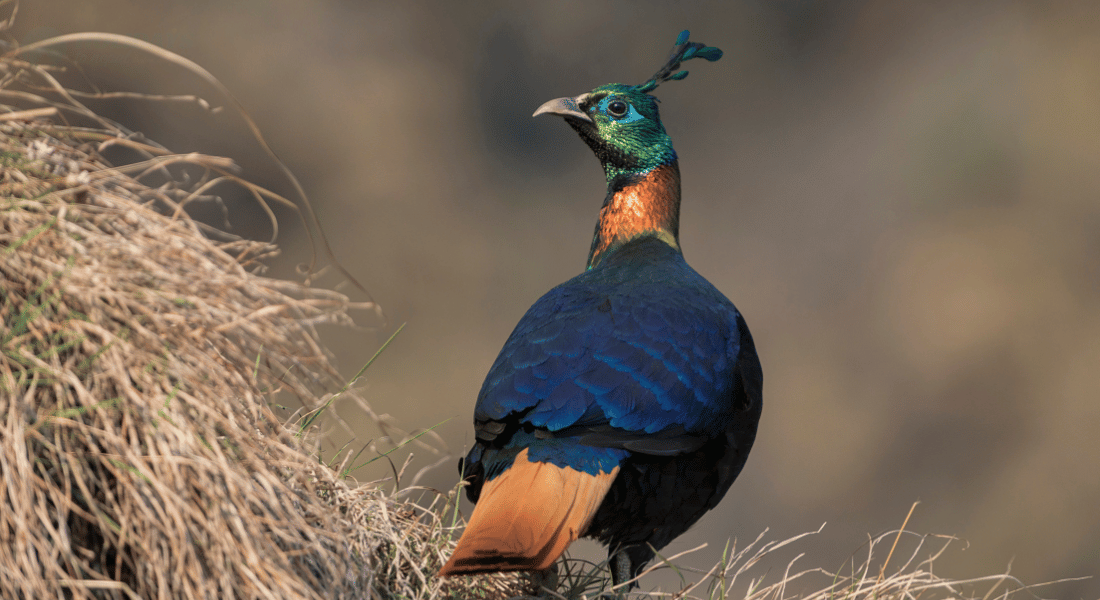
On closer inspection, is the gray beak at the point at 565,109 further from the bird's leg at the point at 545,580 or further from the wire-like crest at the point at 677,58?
the bird's leg at the point at 545,580

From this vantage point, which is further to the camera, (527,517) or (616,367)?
(616,367)

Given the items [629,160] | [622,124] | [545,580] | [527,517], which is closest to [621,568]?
[545,580]

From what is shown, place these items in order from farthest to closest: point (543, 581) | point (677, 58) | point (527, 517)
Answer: point (677, 58)
point (543, 581)
point (527, 517)

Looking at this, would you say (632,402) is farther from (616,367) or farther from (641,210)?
(641,210)

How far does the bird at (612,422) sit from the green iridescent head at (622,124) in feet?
1.55

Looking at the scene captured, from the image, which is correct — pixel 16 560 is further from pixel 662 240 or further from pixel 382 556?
pixel 662 240

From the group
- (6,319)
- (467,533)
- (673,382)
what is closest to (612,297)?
(673,382)

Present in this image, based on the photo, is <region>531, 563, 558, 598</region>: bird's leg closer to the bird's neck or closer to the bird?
the bird

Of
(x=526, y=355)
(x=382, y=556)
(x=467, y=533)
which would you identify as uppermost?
(x=526, y=355)

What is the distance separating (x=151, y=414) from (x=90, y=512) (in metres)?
0.16

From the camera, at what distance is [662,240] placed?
2.96m

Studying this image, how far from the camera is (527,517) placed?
181 centimetres

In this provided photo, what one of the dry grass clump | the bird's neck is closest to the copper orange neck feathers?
the bird's neck

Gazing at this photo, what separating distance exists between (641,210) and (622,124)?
298mm
